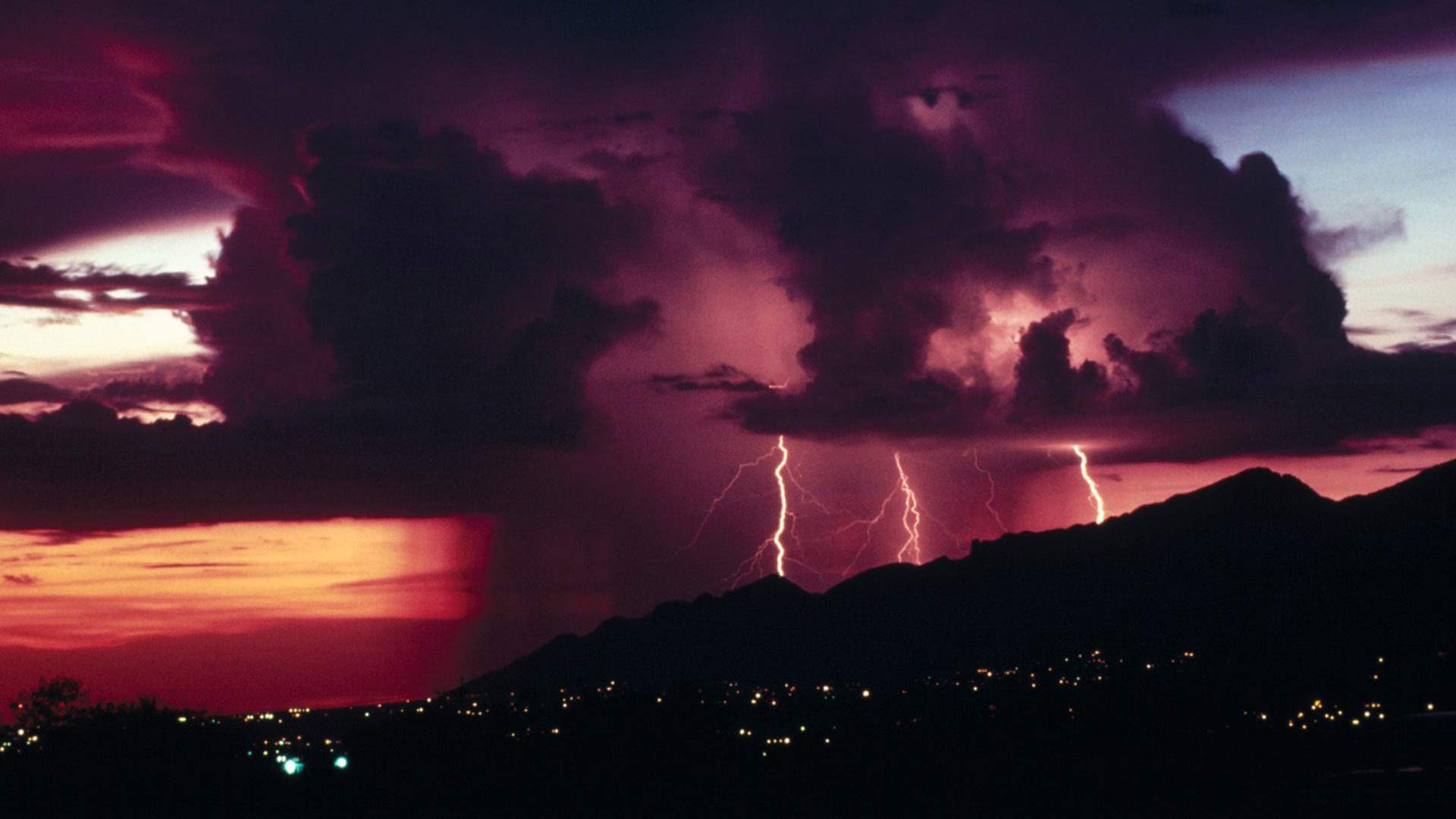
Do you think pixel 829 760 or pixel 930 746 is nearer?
pixel 829 760

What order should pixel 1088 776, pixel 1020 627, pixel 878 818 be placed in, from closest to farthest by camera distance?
pixel 878 818, pixel 1088 776, pixel 1020 627

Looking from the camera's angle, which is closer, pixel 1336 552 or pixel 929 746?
pixel 929 746

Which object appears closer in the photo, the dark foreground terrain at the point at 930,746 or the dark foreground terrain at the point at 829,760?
the dark foreground terrain at the point at 829,760

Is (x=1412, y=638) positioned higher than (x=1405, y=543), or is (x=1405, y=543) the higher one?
(x=1405, y=543)

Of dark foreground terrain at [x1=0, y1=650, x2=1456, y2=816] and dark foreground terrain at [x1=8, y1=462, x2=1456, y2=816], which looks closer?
dark foreground terrain at [x1=0, y1=650, x2=1456, y2=816]

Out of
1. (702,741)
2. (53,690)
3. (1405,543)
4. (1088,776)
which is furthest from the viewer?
(1405,543)

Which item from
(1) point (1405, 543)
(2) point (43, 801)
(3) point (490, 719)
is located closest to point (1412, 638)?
(1) point (1405, 543)

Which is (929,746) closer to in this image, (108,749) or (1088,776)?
(1088,776)

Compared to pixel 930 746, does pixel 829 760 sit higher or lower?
higher

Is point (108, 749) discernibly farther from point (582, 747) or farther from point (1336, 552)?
point (1336, 552)
